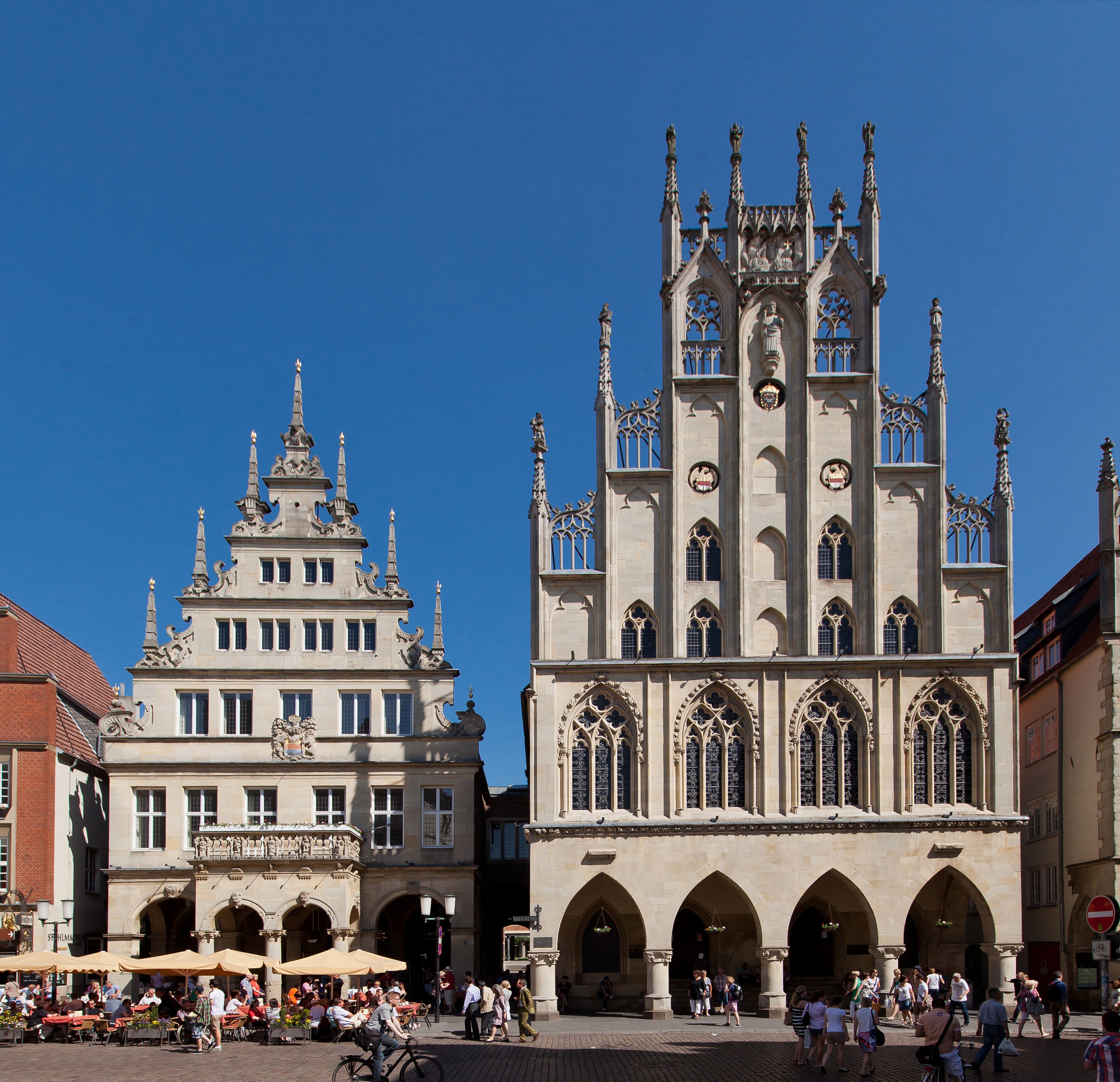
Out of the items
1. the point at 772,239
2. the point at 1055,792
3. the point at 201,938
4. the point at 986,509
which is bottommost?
the point at 201,938

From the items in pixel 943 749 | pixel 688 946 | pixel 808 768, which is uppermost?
pixel 943 749

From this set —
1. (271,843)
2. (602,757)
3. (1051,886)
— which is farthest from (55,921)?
(1051,886)

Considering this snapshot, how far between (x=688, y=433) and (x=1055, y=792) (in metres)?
18.3

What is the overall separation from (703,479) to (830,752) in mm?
9909

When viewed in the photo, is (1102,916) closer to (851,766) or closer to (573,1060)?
(573,1060)

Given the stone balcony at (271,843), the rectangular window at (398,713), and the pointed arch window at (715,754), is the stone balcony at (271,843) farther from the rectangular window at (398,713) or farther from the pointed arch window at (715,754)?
the pointed arch window at (715,754)

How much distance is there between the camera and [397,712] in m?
49.7

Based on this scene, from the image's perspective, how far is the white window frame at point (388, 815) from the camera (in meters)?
48.8

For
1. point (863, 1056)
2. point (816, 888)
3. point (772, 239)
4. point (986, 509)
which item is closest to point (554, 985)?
point (816, 888)

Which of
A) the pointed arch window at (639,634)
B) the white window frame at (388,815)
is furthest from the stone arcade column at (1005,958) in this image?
the white window frame at (388,815)

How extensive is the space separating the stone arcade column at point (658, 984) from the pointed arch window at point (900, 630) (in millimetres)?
12164

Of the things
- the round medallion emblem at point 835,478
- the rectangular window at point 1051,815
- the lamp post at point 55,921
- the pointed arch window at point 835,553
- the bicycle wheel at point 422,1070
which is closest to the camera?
the bicycle wheel at point 422,1070

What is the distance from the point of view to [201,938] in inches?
1743

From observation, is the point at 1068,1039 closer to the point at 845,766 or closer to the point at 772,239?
the point at 845,766
